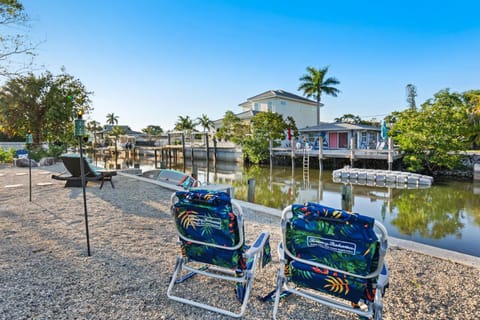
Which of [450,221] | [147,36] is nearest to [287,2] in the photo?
[147,36]

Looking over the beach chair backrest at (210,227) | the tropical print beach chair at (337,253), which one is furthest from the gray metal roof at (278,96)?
the tropical print beach chair at (337,253)

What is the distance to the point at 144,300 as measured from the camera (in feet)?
8.00

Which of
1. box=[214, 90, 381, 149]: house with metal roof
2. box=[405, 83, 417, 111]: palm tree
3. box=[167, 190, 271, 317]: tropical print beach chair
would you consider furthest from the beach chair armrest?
box=[405, 83, 417, 111]: palm tree

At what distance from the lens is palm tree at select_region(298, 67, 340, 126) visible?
113ft

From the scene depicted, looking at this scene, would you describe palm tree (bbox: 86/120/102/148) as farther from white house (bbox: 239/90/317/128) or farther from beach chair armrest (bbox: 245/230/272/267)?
beach chair armrest (bbox: 245/230/272/267)

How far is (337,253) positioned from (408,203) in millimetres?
10483

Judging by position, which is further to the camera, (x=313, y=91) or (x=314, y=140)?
(x=313, y=91)

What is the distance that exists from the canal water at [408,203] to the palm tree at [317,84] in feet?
65.1

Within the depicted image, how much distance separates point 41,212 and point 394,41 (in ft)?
73.5

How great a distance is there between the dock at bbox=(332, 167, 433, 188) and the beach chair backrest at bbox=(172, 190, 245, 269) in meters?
14.4

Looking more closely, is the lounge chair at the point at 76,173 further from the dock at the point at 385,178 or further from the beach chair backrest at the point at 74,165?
the dock at the point at 385,178

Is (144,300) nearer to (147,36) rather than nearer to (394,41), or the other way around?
(147,36)

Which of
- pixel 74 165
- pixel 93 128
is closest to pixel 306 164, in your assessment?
pixel 74 165

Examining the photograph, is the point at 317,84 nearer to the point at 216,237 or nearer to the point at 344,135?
the point at 344,135
